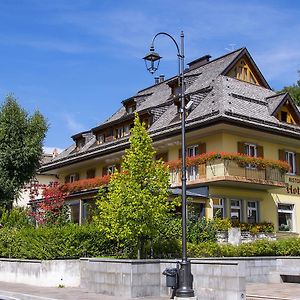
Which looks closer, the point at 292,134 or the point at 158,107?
the point at 292,134

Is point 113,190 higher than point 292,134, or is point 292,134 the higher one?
point 292,134

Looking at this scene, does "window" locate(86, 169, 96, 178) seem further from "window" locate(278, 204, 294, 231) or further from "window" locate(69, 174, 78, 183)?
"window" locate(278, 204, 294, 231)

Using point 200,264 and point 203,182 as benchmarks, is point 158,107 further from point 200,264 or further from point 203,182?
point 200,264

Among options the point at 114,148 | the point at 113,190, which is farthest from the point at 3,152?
the point at 113,190

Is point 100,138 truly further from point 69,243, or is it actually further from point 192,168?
point 69,243

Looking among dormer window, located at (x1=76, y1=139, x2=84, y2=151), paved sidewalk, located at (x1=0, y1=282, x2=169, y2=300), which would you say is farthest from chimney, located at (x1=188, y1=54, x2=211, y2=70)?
paved sidewalk, located at (x1=0, y1=282, x2=169, y2=300)

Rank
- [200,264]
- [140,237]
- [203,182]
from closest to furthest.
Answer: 1. [200,264]
2. [140,237]
3. [203,182]

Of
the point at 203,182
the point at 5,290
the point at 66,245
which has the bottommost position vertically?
the point at 5,290

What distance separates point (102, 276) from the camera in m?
17.8

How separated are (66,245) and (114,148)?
14571 mm

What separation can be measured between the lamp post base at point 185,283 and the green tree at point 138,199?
2823 millimetres

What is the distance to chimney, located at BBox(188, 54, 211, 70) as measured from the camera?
40916mm

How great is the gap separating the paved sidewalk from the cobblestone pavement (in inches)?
116

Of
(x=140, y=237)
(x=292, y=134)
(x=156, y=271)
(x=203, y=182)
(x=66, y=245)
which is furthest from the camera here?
(x=292, y=134)
